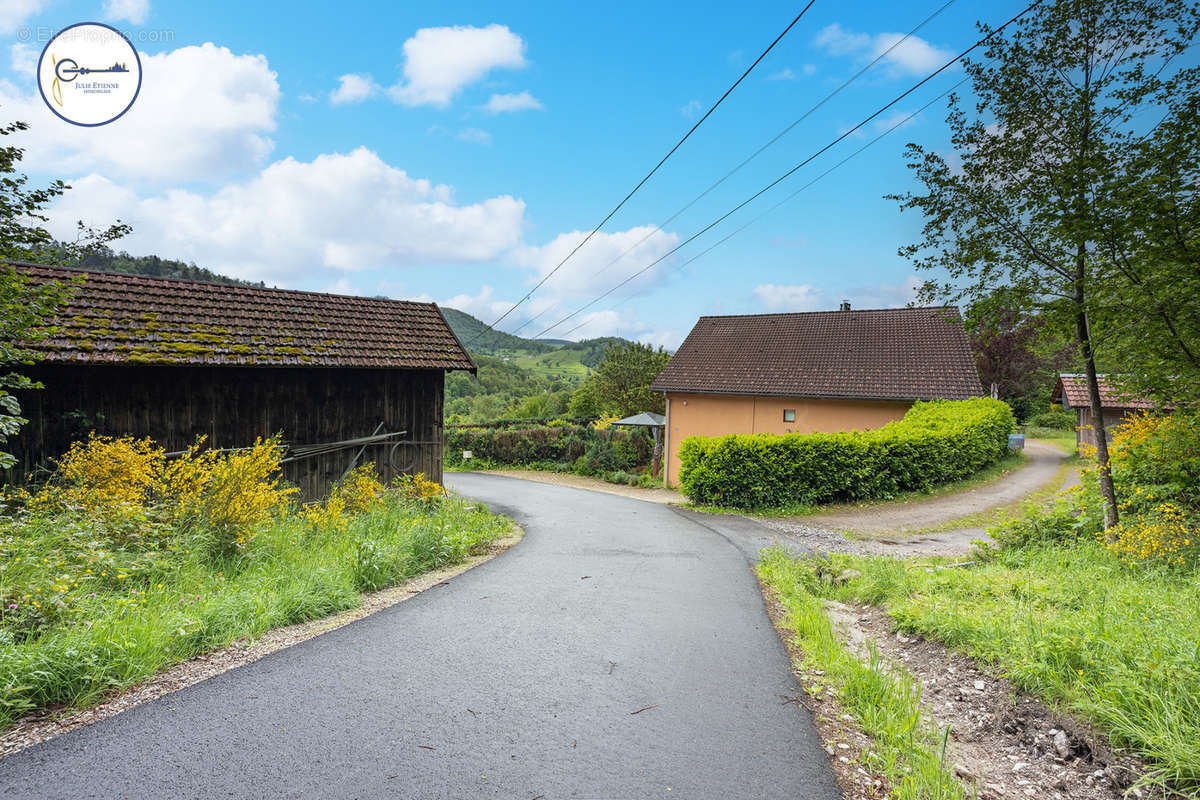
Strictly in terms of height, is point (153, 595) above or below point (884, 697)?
above

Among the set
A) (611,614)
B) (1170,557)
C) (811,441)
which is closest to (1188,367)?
(1170,557)

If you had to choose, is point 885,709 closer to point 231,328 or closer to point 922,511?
point 231,328

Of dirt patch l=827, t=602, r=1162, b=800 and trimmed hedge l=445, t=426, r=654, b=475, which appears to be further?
trimmed hedge l=445, t=426, r=654, b=475

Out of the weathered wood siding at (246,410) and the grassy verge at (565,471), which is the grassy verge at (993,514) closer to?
the weathered wood siding at (246,410)

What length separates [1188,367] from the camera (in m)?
6.48

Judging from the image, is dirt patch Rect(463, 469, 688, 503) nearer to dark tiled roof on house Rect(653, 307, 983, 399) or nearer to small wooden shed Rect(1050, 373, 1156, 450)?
dark tiled roof on house Rect(653, 307, 983, 399)

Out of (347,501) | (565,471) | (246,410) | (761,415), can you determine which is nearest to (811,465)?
(761,415)

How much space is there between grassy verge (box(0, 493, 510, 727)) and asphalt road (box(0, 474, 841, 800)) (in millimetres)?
537

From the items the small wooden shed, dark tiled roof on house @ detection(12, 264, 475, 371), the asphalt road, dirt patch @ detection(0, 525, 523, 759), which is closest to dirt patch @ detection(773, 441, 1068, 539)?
the small wooden shed

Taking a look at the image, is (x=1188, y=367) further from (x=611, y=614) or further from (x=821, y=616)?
(x=611, y=614)

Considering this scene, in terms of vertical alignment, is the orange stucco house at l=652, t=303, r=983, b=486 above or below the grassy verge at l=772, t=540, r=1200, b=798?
above

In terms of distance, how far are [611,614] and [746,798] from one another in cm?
318

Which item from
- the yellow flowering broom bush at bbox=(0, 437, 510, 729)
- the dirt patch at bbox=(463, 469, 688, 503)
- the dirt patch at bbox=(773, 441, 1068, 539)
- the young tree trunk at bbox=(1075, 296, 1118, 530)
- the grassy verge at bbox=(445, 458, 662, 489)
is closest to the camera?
the yellow flowering broom bush at bbox=(0, 437, 510, 729)

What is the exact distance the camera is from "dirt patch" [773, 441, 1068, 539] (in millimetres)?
13383
